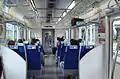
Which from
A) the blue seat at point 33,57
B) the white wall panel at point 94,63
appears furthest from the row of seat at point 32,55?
the white wall panel at point 94,63

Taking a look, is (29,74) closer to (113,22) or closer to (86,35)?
(113,22)

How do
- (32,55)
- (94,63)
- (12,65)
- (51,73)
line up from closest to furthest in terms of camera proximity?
(12,65), (94,63), (32,55), (51,73)

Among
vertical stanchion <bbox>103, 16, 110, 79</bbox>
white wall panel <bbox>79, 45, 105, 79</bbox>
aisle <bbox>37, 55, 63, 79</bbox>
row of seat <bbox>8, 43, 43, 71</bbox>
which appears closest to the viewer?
white wall panel <bbox>79, 45, 105, 79</bbox>

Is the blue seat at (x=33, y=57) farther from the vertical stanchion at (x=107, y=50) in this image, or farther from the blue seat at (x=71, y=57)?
the vertical stanchion at (x=107, y=50)

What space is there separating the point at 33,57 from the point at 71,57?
99cm

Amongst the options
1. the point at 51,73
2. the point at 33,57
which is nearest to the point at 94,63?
the point at 33,57

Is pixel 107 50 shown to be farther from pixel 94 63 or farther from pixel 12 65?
pixel 12 65

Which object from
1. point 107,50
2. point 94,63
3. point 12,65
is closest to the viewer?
point 12,65

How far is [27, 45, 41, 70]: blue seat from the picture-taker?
479 centimetres

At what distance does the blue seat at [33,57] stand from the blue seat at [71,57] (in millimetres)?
728

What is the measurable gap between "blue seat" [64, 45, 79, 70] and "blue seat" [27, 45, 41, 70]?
2.39 feet

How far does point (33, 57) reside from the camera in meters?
4.81

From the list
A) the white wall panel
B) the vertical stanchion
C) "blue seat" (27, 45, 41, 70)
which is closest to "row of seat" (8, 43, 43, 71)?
"blue seat" (27, 45, 41, 70)

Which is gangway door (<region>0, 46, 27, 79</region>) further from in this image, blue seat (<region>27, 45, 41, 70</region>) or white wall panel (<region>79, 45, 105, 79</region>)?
white wall panel (<region>79, 45, 105, 79</region>)
